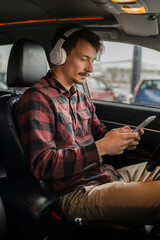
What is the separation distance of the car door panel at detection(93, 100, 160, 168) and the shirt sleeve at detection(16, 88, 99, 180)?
0.62 meters

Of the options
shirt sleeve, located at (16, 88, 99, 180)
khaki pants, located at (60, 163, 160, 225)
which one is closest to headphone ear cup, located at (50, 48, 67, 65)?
shirt sleeve, located at (16, 88, 99, 180)

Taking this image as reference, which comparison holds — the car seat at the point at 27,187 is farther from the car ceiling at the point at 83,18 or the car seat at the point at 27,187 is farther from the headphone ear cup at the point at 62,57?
the car ceiling at the point at 83,18

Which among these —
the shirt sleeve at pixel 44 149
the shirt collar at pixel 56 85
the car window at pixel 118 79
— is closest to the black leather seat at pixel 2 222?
the shirt sleeve at pixel 44 149

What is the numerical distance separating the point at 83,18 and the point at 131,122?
2.92 feet

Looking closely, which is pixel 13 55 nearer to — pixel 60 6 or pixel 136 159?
pixel 60 6

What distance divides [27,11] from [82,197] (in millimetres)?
1490

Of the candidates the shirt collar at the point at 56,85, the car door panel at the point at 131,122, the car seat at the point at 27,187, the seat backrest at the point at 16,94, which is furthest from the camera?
the car door panel at the point at 131,122

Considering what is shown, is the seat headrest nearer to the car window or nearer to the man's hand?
the man's hand

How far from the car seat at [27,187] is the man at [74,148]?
69 mm

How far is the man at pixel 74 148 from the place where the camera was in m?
1.35

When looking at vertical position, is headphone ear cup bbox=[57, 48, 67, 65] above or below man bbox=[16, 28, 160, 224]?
above

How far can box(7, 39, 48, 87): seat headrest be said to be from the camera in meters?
1.77

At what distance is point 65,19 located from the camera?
7.10 feet

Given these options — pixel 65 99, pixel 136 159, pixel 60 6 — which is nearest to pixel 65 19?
pixel 60 6
